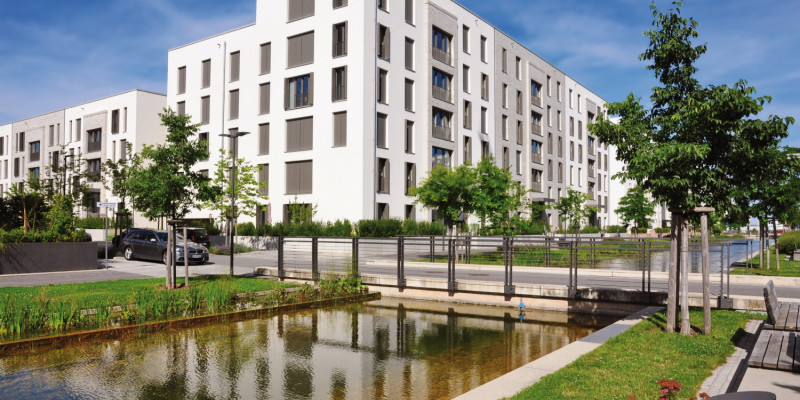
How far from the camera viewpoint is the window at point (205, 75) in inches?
1806

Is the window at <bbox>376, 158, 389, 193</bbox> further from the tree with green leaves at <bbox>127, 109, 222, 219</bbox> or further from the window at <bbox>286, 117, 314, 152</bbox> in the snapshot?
the tree with green leaves at <bbox>127, 109, 222, 219</bbox>

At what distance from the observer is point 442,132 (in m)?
42.3

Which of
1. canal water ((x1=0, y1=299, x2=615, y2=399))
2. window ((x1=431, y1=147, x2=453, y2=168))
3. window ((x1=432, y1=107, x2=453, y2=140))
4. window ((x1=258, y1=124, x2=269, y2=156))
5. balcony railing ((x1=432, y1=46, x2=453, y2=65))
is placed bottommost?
canal water ((x1=0, y1=299, x2=615, y2=399))

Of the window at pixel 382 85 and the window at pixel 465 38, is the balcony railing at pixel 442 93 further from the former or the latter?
the window at pixel 382 85

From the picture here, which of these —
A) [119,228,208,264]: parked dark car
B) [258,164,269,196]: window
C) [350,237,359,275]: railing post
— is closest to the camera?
[350,237,359,275]: railing post

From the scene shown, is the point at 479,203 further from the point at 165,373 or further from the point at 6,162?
the point at 6,162

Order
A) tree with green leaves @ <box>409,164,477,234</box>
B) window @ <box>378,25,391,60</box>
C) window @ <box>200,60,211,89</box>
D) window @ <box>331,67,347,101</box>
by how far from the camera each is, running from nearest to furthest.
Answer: tree with green leaves @ <box>409,164,477,234</box>, window @ <box>331,67,347,101</box>, window @ <box>378,25,391,60</box>, window @ <box>200,60,211,89</box>

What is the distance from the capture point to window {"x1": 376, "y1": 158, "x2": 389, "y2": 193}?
36.8m

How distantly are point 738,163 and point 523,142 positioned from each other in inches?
1848

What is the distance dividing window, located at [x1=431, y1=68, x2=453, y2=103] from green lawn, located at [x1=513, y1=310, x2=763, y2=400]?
1333 inches

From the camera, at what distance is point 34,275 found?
19.2 m

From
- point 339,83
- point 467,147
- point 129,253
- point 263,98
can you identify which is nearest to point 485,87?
point 467,147

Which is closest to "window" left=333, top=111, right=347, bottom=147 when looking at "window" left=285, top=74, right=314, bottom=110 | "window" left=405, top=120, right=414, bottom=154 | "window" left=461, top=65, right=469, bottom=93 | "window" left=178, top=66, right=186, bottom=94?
"window" left=285, top=74, right=314, bottom=110

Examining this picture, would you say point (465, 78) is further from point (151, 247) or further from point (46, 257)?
point (46, 257)
